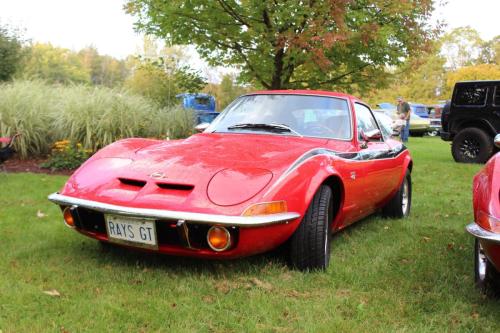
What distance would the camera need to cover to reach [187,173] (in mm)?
3311

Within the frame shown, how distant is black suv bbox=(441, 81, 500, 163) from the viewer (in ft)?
37.2

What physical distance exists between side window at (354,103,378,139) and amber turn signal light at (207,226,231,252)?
1.97 metres

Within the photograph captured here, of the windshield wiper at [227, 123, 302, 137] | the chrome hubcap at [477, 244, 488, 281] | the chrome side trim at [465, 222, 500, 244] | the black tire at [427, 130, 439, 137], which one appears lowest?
the black tire at [427, 130, 439, 137]

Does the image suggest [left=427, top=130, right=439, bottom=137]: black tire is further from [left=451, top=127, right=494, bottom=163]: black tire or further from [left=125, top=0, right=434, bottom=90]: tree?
[left=125, top=0, right=434, bottom=90]: tree

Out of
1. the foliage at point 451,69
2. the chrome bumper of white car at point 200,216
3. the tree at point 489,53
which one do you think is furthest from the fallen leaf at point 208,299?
the tree at point 489,53

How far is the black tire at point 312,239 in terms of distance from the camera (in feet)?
11.0

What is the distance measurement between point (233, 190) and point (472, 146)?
10106 millimetres

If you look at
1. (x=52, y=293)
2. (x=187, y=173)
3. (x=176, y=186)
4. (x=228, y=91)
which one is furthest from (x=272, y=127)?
(x=228, y=91)

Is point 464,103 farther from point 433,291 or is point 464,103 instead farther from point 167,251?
point 167,251

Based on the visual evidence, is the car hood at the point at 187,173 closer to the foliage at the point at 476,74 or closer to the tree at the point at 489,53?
the foliage at the point at 476,74

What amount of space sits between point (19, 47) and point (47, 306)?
19.6 m

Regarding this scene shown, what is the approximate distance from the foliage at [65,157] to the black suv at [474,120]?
330 inches

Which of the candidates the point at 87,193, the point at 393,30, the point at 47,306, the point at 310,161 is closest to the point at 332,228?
the point at 310,161

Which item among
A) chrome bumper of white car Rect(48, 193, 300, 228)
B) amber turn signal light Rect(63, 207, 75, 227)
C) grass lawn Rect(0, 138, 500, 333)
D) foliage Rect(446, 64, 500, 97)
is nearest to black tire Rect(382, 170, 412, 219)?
grass lawn Rect(0, 138, 500, 333)
